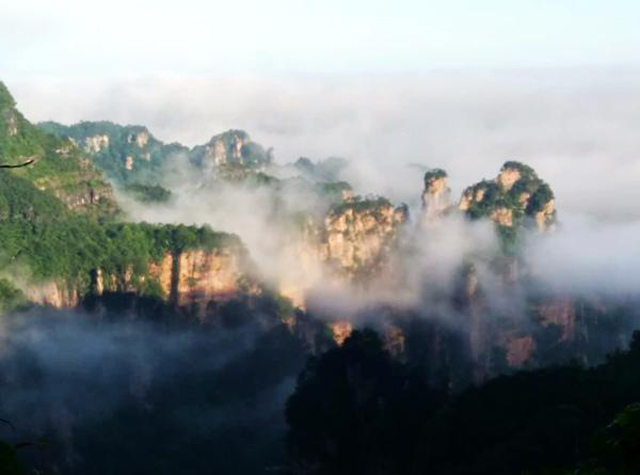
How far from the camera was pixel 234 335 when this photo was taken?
329 ft

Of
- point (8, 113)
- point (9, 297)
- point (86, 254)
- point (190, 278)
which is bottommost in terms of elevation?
point (9, 297)

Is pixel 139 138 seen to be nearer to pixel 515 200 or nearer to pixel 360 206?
pixel 360 206

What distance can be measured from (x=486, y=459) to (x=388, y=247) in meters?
52.6

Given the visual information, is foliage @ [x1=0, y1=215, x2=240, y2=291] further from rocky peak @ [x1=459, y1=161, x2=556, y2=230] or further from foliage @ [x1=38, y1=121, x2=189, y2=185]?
foliage @ [x1=38, y1=121, x2=189, y2=185]

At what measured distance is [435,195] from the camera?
112 meters

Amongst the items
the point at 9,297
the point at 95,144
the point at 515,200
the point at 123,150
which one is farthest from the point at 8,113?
the point at 123,150

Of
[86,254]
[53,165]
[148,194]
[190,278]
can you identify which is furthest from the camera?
[148,194]

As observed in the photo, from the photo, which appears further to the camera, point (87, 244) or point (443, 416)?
point (87, 244)

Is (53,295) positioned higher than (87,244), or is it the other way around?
(87,244)

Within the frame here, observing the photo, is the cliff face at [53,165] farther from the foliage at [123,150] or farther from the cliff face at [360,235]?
the foliage at [123,150]

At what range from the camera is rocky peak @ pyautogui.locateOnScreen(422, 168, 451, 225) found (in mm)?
112125

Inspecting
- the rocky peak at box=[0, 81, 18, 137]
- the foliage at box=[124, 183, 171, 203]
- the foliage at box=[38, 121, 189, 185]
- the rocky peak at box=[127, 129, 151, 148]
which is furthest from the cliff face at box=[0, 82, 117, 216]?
the rocky peak at box=[127, 129, 151, 148]

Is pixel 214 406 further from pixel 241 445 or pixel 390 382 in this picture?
pixel 390 382

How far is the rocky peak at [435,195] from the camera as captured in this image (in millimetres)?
112125
